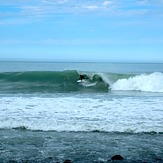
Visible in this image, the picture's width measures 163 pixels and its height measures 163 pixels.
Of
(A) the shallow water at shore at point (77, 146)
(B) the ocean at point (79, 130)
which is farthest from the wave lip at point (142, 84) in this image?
(A) the shallow water at shore at point (77, 146)

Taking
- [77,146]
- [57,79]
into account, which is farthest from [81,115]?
[57,79]

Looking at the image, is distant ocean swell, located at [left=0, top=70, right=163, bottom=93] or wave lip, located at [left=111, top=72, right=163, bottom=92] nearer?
distant ocean swell, located at [left=0, top=70, right=163, bottom=93]

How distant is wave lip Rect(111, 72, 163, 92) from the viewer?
800 inches

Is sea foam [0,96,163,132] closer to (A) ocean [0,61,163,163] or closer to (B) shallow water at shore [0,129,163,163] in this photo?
(A) ocean [0,61,163,163]

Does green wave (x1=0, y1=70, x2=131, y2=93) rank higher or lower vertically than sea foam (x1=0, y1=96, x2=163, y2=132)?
higher

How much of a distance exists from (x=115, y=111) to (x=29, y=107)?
297cm

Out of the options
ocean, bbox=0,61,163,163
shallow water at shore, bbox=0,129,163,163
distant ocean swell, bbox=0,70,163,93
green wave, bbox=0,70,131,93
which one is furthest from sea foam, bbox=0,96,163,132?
green wave, bbox=0,70,131,93

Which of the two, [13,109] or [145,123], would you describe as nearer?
[145,123]

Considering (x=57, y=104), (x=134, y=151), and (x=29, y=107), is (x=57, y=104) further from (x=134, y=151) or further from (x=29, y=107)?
(x=134, y=151)

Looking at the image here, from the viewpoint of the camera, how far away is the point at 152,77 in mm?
21641

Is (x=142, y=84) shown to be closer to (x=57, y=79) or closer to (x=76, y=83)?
(x=76, y=83)

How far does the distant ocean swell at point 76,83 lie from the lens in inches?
793

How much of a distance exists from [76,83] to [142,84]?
15.3ft

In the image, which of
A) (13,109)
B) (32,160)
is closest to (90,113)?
(13,109)
